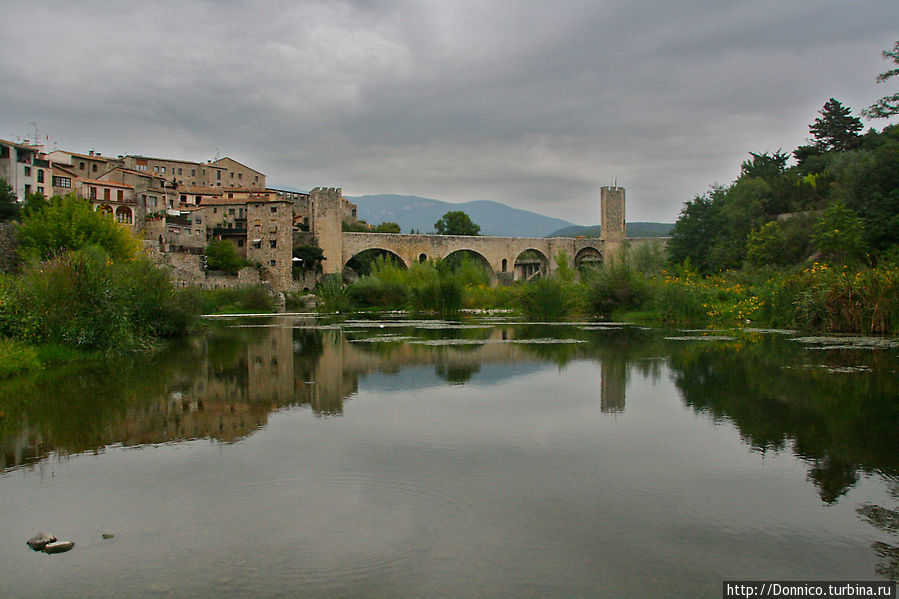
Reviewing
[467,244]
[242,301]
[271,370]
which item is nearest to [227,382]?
[271,370]

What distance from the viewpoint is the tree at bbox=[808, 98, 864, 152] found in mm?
34344

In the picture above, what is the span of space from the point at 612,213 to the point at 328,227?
23.4 meters

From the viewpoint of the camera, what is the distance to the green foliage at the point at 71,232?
915 inches

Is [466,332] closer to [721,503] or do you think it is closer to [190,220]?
[721,503]

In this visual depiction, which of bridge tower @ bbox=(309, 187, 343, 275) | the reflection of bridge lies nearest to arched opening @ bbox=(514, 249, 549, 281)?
the reflection of bridge

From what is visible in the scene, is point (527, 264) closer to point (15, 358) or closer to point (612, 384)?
point (612, 384)

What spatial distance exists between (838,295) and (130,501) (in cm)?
1398

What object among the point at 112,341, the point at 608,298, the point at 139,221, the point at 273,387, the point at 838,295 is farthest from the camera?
the point at 139,221

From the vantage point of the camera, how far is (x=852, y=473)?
12.8 ft

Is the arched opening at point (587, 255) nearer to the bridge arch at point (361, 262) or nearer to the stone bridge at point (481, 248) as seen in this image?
the stone bridge at point (481, 248)

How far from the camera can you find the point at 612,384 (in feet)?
24.1

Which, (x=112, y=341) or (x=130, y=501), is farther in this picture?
(x=112, y=341)

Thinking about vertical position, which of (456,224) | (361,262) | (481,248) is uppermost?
(456,224)

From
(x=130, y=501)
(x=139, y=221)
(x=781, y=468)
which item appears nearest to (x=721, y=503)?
(x=781, y=468)
